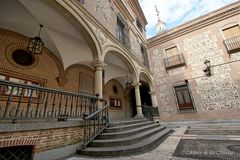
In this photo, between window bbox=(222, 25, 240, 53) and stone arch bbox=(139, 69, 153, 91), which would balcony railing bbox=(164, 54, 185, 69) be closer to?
stone arch bbox=(139, 69, 153, 91)

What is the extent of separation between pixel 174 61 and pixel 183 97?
3.24 m

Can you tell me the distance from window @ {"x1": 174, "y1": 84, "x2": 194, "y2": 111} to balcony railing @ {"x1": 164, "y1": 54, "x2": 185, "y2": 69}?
6.12 feet

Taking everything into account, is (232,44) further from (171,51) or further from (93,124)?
(93,124)

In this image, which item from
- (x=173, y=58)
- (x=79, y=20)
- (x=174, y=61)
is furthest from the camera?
(x=173, y=58)

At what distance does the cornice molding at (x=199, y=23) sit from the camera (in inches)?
393

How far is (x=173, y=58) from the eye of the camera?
11562 mm

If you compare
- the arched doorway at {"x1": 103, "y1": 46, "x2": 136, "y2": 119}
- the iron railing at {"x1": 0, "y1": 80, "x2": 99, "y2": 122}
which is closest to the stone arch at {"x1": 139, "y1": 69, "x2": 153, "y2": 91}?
the arched doorway at {"x1": 103, "y1": 46, "x2": 136, "y2": 119}

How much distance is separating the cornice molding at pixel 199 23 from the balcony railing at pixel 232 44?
2138 millimetres

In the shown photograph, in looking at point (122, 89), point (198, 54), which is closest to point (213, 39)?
point (198, 54)

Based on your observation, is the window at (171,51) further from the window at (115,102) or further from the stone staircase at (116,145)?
the stone staircase at (116,145)

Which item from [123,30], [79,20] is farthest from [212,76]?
[79,20]

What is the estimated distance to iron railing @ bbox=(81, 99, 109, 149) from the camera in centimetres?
359

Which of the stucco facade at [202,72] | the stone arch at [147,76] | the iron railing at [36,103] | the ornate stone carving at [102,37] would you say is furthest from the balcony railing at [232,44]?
the iron railing at [36,103]

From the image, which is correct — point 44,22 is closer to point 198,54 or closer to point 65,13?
point 65,13
